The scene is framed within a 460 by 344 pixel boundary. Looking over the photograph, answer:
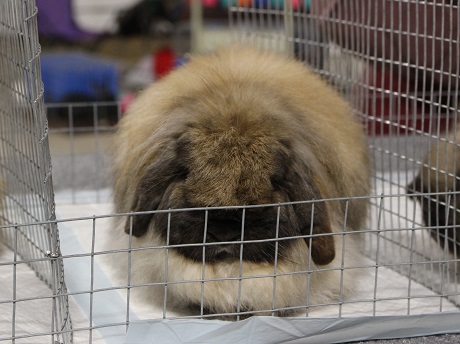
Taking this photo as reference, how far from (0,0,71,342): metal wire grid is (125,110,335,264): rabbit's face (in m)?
0.25

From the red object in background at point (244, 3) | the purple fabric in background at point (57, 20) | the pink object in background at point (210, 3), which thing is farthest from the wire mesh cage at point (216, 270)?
the pink object in background at point (210, 3)

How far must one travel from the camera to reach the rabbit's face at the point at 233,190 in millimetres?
1628

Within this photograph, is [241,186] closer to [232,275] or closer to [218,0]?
[232,275]

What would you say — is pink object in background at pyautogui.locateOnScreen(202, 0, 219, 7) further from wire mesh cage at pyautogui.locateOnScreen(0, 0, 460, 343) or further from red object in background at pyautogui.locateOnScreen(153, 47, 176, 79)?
wire mesh cage at pyautogui.locateOnScreen(0, 0, 460, 343)

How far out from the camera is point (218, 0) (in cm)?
542

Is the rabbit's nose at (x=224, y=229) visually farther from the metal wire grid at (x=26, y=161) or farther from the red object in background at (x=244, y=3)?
the red object in background at (x=244, y=3)

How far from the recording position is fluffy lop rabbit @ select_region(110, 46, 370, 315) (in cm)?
163

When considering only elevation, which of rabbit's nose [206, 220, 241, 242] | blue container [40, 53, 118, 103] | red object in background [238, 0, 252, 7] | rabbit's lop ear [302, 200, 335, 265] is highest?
red object in background [238, 0, 252, 7]

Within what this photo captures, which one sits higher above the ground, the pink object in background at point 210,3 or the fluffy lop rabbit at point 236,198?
the pink object in background at point 210,3

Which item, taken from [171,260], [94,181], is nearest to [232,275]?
[171,260]

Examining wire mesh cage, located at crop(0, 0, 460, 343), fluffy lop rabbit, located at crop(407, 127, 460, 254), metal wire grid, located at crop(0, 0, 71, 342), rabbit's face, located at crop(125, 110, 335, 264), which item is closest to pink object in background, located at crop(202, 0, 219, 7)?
wire mesh cage, located at crop(0, 0, 460, 343)

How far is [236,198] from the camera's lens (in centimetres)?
162

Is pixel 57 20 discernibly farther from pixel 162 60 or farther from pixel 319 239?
pixel 319 239

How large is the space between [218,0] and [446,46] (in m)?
3.23
